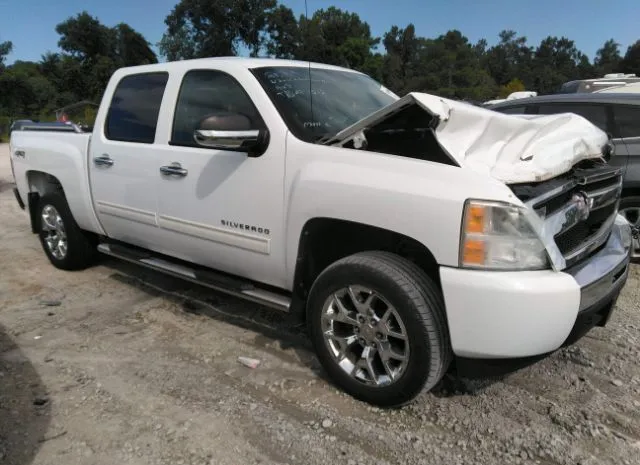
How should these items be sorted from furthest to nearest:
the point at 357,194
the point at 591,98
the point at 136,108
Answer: the point at 591,98 → the point at 136,108 → the point at 357,194

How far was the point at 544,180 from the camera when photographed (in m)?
2.55

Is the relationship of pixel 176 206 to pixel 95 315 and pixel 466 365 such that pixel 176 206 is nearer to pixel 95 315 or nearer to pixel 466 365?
pixel 95 315

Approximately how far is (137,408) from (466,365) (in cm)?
173

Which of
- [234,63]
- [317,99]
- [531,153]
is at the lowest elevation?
[531,153]

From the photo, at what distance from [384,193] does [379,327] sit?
0.68m

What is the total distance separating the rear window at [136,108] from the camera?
407 cm

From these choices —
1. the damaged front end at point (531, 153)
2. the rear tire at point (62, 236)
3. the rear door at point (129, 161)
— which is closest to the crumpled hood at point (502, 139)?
the damaged front end at point (531, 153)

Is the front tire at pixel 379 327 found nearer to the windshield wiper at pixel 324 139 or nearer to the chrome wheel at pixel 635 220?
the windshield wiper at pixel 324 139

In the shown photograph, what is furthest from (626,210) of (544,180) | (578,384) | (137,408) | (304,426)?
(137,408)

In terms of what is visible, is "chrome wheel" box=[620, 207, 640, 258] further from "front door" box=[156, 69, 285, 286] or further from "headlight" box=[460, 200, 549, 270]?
"front door" box=[156, 69, 285, 286]

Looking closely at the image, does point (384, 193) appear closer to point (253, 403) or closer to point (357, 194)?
point (357, 194)

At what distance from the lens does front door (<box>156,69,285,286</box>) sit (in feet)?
10.5

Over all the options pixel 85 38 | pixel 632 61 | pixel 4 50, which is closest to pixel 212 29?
pixel 4 50

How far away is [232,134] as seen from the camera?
3039 millimetres
